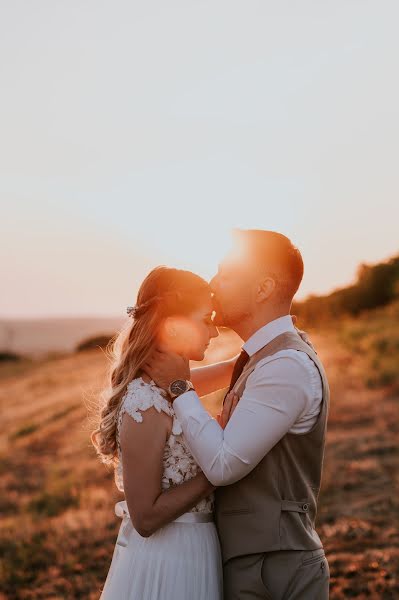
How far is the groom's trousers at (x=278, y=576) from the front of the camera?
304 centimetres

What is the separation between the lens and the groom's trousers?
119 inches

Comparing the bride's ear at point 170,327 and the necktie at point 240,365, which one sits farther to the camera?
the necktie at point 240,365

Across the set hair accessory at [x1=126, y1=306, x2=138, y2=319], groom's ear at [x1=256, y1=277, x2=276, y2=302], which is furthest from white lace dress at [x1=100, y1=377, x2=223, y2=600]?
groom's ear at [x1=256, y1=277, x2=276, y2=302]

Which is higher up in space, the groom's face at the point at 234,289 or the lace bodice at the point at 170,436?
the groom's face at the point at 234,289

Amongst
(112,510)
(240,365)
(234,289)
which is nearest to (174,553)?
(240,365)

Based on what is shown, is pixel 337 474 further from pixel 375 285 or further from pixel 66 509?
pixel 375 285

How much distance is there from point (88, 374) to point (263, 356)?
114ft

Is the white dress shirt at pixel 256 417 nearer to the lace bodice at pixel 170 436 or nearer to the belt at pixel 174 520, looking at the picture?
the lace bodice at pixel 170 436

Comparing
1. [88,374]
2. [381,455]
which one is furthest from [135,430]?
[88,374]

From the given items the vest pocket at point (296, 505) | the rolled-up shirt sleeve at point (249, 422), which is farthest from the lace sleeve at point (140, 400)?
the vest pocket at point (296, 505)

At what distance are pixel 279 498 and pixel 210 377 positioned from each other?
3.69ft

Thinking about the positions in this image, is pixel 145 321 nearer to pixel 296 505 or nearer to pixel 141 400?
pixel 141 400

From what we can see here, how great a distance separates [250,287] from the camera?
3.32 m

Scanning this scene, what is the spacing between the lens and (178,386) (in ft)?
10.2
